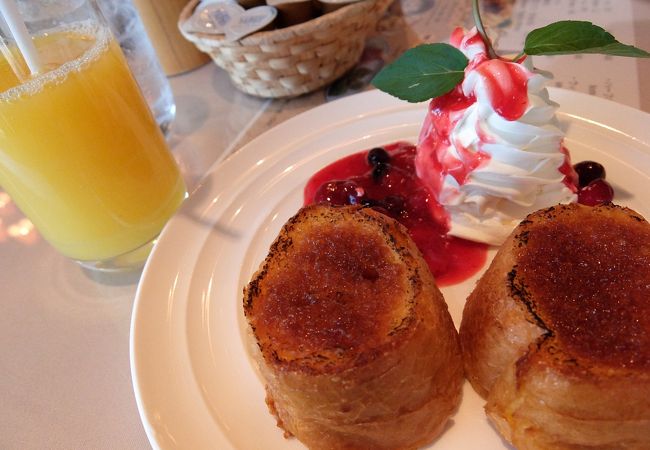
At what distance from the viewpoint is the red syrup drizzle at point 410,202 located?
4.77 feet

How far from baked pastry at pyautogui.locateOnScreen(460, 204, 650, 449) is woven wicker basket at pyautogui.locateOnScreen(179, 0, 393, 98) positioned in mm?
1183

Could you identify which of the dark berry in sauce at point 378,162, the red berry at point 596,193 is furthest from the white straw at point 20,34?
the red berry at point 596,193

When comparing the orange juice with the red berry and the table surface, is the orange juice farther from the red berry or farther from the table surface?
the red berry

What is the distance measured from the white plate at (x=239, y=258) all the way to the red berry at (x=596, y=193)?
0.05 metres

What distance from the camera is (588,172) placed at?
4.97 ft

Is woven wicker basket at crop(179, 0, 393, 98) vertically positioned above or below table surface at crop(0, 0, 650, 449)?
above

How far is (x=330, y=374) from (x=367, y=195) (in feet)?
2.45

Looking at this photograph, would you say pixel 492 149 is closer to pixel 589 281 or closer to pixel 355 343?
pixel 589 281

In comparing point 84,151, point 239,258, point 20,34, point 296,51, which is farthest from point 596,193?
point 20,34

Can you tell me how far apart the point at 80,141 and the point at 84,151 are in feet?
0.10

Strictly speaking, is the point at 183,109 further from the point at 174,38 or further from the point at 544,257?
the point at 544,257

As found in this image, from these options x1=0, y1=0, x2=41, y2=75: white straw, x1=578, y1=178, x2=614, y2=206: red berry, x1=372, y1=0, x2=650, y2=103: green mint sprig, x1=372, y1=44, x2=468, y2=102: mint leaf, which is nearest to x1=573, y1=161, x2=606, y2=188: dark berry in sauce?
x1=578, y1=178, x2=614, y2=206: red berry

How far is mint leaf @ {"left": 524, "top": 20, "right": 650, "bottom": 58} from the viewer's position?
1.23 m

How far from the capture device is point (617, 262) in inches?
40.6
